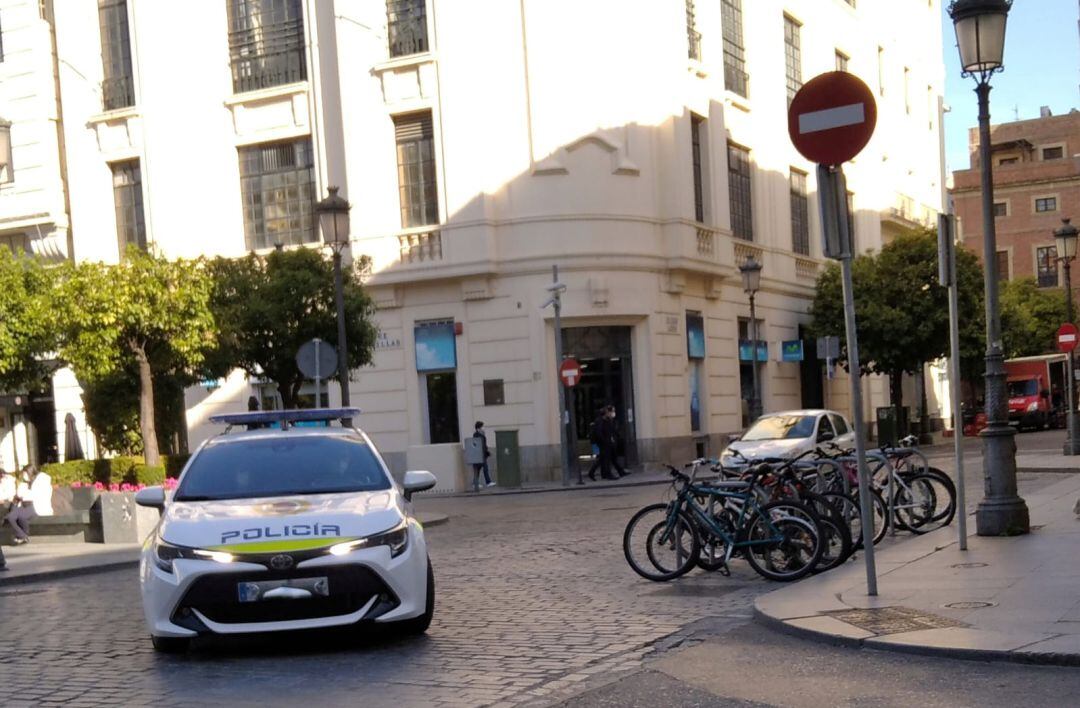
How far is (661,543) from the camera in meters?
11.7

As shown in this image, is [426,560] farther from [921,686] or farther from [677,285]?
[677,285]

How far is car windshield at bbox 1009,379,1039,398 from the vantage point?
5225 centimetres

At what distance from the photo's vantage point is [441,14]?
32.0 meters

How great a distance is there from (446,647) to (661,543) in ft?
11.1

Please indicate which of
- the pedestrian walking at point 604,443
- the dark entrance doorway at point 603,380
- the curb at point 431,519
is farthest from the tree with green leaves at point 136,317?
the dark entrance doorway at point 603,380

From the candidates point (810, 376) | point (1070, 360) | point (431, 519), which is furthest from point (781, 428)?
point (810, 376)

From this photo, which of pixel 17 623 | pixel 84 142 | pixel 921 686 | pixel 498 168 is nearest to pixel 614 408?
pixel 498 168

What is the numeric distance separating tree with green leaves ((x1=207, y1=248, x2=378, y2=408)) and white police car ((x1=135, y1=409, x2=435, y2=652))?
17871 mm

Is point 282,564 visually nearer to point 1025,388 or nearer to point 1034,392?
point 1034,392

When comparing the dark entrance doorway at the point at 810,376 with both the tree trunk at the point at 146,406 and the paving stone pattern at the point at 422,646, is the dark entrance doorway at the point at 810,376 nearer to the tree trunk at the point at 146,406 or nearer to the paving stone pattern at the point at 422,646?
the tree trunk at the point at 146,406

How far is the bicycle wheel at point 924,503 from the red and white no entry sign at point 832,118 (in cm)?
591

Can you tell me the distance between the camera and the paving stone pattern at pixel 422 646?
7.50 meters

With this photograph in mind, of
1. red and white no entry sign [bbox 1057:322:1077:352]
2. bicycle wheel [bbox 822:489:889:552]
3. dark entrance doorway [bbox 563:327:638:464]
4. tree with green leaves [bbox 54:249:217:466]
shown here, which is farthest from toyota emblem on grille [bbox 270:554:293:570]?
red and white no entry sign [bbox 1057:322:1077:352]

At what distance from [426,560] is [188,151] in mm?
28258
